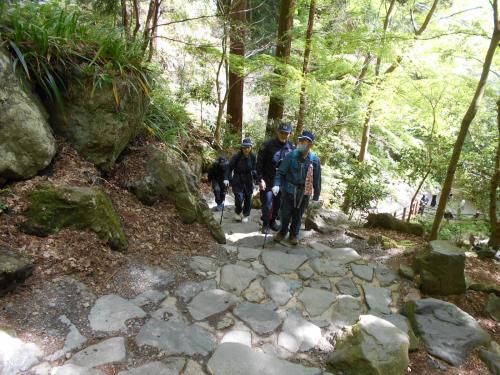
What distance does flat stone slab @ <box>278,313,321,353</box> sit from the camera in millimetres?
3324

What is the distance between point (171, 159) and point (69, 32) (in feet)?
6.87

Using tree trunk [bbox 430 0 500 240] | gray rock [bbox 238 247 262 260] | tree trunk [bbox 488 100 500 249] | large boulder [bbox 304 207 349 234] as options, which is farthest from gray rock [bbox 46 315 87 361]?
tree trunk [bbox 488 100 500 249]

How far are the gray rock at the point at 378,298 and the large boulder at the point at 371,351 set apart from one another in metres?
1.06

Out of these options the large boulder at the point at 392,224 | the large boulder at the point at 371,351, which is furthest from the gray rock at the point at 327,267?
the large boulder at the point at 392,224

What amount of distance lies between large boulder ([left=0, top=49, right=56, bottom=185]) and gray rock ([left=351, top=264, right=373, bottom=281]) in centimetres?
431

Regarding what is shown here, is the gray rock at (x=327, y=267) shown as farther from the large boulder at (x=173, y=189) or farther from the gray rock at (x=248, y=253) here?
the large boulder at (x=173, y=189)

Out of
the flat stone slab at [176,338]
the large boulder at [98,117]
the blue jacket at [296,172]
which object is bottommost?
the flat stone slab at [176,338]

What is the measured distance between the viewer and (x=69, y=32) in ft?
14.2

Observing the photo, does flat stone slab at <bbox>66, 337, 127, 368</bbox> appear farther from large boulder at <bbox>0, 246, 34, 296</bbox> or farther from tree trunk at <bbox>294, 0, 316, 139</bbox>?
tree trunk at <bbox>294, 0, 316, 139</bbox>

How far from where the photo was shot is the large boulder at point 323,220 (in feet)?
23.2

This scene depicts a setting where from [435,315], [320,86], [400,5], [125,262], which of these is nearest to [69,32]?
[125,262]

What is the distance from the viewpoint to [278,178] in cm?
520

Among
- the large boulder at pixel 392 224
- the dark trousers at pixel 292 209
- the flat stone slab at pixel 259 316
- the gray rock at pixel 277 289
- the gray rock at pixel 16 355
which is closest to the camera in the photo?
the gray rock at pixel 16 355

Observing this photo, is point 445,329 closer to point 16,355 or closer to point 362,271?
point 362,271
